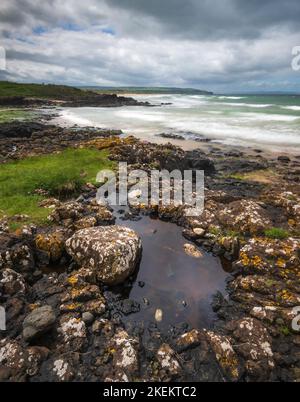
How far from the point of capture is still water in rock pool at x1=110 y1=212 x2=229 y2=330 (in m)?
7.86

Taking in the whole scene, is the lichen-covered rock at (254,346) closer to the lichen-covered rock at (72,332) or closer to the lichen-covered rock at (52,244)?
the lichen-covered rock at (72,332)

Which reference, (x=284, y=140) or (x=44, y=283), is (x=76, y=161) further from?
(x=284, y=140)

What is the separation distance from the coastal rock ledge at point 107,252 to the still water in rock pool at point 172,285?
23.7 inches

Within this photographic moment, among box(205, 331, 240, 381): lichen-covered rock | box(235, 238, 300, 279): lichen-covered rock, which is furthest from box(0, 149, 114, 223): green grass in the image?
box(205, 331, 240, 381): lichen-covered rock

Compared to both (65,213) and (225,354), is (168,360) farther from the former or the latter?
(65,213)

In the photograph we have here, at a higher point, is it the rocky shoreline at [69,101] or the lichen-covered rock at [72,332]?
the rocky shoreline at [69,101]

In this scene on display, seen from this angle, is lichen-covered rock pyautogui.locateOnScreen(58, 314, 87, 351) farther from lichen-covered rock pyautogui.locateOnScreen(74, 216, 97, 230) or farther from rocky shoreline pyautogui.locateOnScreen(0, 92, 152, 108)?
rocky shoreline pyautogui.locateOnScreen(0, 92, 152, 108)

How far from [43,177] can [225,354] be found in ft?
42.4

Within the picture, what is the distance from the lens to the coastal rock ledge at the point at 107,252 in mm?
8758

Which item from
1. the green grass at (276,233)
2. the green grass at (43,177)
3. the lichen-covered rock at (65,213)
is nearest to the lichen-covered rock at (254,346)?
the green grass at (276,233)

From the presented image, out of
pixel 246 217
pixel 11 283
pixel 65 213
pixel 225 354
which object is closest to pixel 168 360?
pixel 225 354

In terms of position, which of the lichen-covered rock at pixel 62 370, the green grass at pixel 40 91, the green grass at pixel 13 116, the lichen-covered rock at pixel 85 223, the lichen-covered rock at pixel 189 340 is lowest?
the lichen-covered rock at pixel 62 370

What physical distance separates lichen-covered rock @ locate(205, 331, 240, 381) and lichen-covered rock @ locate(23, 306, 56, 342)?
147 inches
